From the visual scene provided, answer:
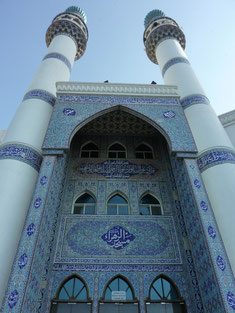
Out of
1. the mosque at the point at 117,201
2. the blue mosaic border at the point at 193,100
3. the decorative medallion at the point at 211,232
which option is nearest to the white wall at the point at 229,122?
the mosque at the point at 117,201

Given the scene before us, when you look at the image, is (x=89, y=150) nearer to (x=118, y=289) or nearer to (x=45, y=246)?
(x=45, y=246)

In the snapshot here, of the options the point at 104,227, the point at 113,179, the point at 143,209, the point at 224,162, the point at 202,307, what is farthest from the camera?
the point at 113,179

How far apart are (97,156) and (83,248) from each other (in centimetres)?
177

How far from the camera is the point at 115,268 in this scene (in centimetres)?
339

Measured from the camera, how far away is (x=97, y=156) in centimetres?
484

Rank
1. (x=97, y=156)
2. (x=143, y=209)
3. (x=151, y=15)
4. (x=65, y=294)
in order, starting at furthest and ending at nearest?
(x=151, y=15)
(x=97, y=156)
(x=143, y=209)
(x=65, y=294)

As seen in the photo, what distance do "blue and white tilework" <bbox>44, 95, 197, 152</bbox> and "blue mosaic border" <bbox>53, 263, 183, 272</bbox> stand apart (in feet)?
5.09

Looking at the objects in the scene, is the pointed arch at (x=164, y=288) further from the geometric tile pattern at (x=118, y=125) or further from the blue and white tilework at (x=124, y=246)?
the geometric tile pattern at (x=118, y=125)

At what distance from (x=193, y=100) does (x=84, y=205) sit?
96.4 inches

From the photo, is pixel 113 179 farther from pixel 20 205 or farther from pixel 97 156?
pixel 20 205

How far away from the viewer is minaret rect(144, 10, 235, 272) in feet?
10.1

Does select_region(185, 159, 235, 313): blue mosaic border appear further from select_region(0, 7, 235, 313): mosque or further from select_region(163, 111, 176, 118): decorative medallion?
select_region(163, 111, 176, 118): decorative medallion

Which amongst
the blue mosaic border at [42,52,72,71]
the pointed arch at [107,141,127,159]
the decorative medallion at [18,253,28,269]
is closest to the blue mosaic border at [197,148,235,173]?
the pointed arch at [107,141,127,159]

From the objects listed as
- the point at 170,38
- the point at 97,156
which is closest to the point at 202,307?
the point at 97,156
